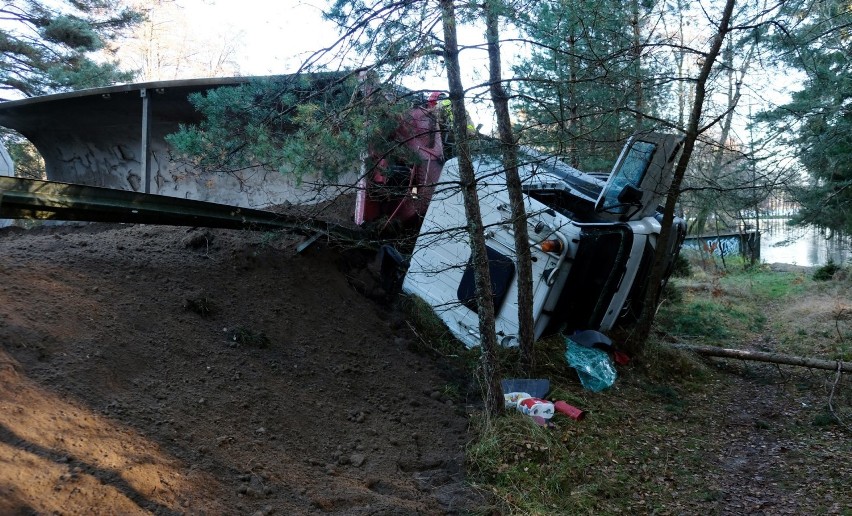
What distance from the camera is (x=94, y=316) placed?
15.0 ft

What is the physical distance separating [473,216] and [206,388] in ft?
8.05

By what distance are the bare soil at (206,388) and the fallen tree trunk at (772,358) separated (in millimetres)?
4361

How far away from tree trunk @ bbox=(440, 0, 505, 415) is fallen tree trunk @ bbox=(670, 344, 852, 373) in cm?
444

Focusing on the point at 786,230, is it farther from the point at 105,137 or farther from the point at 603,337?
the point at 105,137

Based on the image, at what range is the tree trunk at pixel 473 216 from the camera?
197 inches

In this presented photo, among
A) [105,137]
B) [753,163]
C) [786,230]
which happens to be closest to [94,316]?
[105,137]

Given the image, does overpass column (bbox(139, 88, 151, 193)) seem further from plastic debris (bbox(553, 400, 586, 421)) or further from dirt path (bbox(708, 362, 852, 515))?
dirt path (bbox(708, 362, 852, 515))

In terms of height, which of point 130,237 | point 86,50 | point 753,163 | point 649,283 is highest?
point 86,50

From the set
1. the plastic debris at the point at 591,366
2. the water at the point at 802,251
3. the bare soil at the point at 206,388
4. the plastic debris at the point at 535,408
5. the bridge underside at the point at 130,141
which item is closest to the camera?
the bare soil at the point at 206,388

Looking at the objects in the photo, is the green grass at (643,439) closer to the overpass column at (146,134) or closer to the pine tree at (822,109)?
the pine tree at (822,109)

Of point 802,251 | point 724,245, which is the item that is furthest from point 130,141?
point 802,251

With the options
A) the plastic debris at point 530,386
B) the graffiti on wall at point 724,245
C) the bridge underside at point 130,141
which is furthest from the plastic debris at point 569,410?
the graffiti on wall at point 724,245

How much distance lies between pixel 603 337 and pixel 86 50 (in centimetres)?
1718

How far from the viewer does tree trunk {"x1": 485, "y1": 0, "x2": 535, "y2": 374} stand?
224 inches
